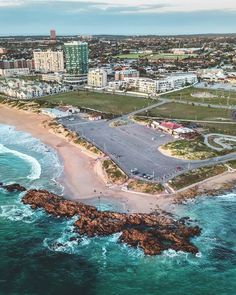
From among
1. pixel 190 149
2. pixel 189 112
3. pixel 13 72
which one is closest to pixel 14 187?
pixel 190 149

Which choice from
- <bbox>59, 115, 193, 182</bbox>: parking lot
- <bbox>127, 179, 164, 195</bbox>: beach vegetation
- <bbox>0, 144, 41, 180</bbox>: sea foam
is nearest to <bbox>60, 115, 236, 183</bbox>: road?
<bbox>59, 115, 193, 182</bbox>: parking lot

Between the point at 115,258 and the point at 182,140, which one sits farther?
the point at 182,140

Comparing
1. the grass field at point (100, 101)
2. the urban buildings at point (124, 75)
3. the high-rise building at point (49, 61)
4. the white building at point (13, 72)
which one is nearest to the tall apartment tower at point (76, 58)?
the urban buildings at point (124, 75)

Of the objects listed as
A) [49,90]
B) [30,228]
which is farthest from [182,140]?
[49,90]

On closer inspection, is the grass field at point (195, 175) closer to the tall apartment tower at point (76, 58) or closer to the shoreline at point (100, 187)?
the shoreline at point (100, 187)

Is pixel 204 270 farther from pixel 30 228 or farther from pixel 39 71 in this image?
pixel 39 71

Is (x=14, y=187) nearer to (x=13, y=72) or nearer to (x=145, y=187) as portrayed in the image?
(x=145, y=187)

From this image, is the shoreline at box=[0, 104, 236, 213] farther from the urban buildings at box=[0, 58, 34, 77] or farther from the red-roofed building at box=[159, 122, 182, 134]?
the urban buildings at box=[0, 58, 34, 77]
